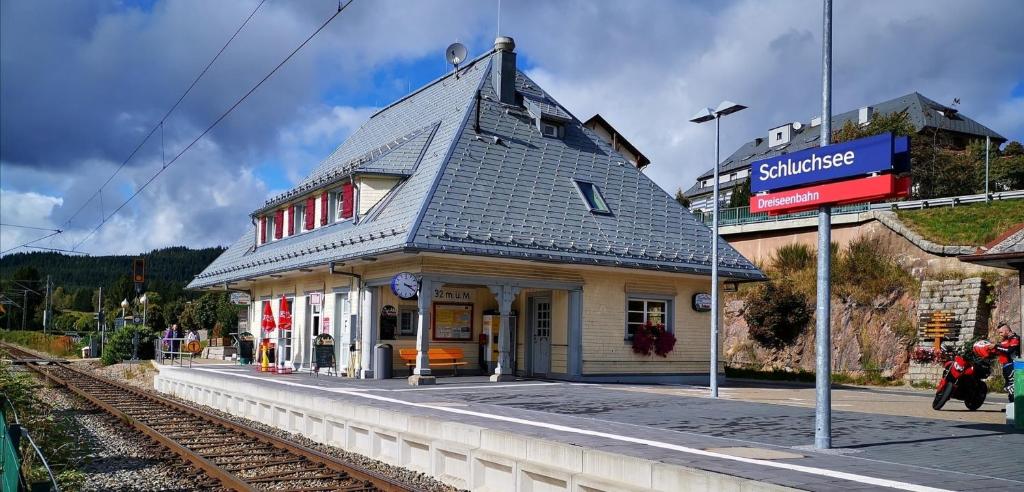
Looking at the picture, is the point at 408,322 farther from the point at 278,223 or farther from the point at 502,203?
the point at 278,223

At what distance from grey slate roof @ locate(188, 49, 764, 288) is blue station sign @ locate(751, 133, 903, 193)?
9.80m

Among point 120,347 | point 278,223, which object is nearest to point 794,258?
point 278,223

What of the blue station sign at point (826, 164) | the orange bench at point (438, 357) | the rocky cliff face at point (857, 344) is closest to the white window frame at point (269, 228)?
the orange bench at point (438, 357)

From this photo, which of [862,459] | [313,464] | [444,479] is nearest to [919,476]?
[862,459]

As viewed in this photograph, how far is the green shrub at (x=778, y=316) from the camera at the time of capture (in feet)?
120

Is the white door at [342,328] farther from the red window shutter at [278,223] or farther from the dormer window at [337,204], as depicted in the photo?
the red window shutter at [278,223]

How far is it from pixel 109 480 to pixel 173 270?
139 meters

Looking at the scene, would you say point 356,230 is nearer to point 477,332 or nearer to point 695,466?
point 477,332

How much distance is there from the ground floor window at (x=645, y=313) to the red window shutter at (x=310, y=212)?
10.4 meters

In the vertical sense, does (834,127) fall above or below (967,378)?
above

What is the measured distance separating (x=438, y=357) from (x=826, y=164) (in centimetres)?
1419

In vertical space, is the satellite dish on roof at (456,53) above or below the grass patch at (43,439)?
above

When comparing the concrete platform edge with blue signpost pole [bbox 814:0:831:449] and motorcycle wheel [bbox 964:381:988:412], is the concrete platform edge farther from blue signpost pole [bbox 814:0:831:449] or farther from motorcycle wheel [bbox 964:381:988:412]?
motorcycle wheel [bbox 964:381:988:412]

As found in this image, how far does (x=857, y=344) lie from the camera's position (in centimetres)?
3362
